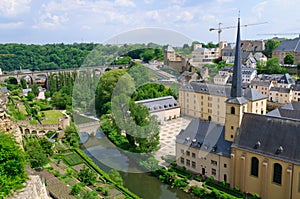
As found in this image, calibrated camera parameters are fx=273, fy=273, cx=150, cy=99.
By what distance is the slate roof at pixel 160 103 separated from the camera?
3122cm

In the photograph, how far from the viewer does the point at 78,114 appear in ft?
104

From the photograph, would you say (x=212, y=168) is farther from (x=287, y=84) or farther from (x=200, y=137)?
(x=287, y=84)

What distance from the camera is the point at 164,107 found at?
108 ft

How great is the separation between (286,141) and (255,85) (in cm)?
2627

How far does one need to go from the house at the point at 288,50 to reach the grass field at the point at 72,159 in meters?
48.4

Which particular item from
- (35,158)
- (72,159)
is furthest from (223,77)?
(35,158)

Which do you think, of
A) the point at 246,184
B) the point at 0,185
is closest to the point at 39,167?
the point at 0,185

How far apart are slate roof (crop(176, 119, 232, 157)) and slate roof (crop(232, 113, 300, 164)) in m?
1.31

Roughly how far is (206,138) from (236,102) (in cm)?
357

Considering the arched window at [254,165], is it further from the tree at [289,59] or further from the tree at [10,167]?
the tree at [289,59]

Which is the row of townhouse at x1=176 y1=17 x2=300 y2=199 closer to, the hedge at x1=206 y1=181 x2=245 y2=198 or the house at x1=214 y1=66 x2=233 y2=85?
the hedge at x1=206 y1=181 x2=245 y2=198

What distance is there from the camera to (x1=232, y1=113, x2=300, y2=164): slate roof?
15126 mm

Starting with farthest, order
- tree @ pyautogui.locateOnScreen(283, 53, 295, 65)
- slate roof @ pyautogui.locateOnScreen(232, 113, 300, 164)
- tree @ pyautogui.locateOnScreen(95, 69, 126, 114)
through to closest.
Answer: tree @ pyautogui.locateOnScreen(283, 53, 295, 65)
tree @ pyautogui.locateOnScreen(95, 69, 126, 114)
slate roof @ pyautogui.locateOnScreen(232, 113, 300, 164)

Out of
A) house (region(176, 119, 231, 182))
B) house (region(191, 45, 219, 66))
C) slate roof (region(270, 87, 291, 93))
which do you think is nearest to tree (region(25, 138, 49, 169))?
house (region(176, 119, 231, 182))
